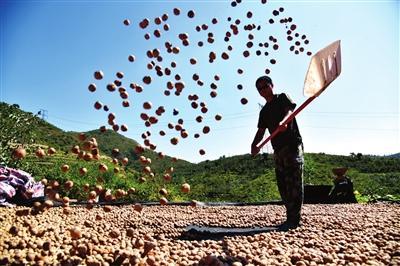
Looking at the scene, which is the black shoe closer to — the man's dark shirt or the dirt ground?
the dirt ground

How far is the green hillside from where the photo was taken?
862 cm

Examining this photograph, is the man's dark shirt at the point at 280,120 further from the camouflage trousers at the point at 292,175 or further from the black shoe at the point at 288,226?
the black shoe at the point at 288,226

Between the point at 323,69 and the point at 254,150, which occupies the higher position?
the point at 323,69

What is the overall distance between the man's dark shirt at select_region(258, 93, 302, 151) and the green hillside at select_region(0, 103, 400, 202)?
1672 millimetres

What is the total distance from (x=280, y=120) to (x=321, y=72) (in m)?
0.96

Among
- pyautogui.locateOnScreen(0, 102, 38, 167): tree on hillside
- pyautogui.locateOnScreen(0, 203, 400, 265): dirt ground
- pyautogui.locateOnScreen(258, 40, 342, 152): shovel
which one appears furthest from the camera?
pyautogui.locateOnScreen(0, 102, 38, 167): tree on hillside

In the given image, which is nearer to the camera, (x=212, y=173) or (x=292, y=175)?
(x=292, y=175)

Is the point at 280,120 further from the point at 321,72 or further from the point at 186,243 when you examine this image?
the point at 186,243

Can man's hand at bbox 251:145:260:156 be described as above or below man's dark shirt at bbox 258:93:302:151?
below

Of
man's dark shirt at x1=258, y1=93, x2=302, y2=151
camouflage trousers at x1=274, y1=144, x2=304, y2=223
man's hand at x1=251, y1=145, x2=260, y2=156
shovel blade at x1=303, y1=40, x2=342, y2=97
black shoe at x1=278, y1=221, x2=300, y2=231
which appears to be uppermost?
shovel blade at x1=303, y1=40, x2=342, y2=97

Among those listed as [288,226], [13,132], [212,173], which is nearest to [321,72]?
[288,226]

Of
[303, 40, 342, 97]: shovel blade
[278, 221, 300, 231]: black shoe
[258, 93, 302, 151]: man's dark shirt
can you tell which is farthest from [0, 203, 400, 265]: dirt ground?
[303, 40, 342, 97]: shovel blade

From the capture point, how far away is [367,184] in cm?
1631

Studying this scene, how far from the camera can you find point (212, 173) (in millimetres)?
23719
